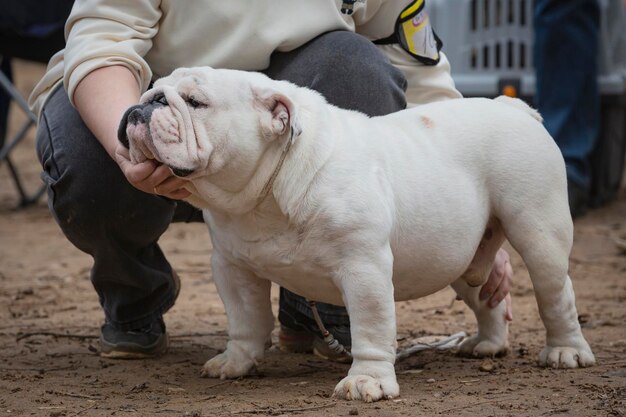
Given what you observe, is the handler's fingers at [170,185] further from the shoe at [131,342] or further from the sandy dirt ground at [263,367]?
the shoe at [131,342]

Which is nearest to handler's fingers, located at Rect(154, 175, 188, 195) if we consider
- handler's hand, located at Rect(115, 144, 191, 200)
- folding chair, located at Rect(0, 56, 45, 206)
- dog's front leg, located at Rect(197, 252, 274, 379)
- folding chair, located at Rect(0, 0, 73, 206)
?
handler's hand, located at Rect(115, 144, 191, 200)

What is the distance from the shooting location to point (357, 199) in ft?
8.36

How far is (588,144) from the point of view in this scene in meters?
6.02

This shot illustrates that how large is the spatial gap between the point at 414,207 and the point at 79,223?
3.19 feet

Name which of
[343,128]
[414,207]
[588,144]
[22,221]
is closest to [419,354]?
[414,207]

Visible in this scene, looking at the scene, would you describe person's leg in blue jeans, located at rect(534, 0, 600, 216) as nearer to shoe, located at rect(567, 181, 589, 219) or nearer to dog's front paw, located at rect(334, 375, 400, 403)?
shoe, located at rect(567, 181, 589, 219)

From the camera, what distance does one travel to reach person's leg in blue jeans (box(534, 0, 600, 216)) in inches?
229

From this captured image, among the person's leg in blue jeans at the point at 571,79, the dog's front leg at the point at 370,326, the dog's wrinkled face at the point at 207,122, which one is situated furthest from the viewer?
the person's leg in blue jeans at the point at 571,79

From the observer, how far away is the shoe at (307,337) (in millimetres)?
3229

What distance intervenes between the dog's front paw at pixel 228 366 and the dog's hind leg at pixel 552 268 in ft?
2.58

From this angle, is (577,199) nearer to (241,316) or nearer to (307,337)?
(307,337)

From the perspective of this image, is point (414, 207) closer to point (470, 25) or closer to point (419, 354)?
point (419, 354)

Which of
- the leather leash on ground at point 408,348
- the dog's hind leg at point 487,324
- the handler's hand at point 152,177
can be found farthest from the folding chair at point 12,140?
the handler's hand at point 152,177

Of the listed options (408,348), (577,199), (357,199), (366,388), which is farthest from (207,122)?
(577,199)
